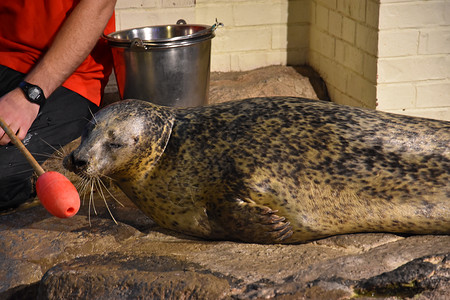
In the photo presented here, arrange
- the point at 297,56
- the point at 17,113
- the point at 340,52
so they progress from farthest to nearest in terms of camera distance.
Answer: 1. the point at 297,56
2. the point at 340,52
3. the point at 17,113

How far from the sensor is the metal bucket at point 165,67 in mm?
4715

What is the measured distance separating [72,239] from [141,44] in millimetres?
1747

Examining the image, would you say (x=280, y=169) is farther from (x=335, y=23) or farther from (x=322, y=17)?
(x=322, y=17)

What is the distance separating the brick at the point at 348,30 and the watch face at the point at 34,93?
274cm

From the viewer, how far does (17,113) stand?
374 centimetres

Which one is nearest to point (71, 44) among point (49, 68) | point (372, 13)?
point (49, 68)

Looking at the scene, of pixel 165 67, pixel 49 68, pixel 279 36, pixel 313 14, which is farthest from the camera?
pixel 279 36

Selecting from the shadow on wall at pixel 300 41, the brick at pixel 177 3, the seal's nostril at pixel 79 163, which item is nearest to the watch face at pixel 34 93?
the seal's nostril at pixel 79 163

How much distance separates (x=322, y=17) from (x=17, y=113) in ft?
11.1

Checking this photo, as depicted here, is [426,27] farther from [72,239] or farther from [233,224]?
[72,239]

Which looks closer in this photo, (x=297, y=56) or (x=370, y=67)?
(x=370, y=67)

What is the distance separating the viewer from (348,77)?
5578 mm

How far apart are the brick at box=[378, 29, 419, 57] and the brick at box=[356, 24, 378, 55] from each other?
0.18 ft

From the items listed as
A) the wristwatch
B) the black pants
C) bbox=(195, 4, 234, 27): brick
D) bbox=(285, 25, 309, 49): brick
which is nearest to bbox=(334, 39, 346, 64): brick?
bbox=(285, 25, 309, 49): brick
